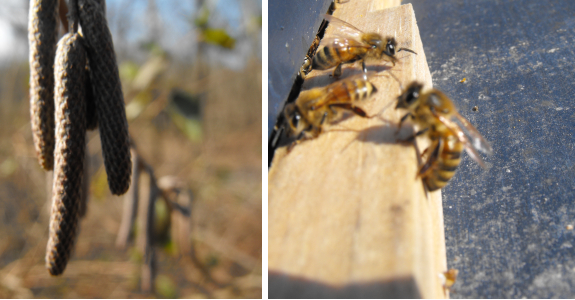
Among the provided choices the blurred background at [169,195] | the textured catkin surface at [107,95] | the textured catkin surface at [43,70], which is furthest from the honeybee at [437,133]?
the blurred background at [169,195]

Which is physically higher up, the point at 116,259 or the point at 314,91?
the point at 314,91

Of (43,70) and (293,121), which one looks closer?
(293,121)

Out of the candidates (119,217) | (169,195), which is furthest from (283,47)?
(119,217)

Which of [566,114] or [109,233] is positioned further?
[109,233]

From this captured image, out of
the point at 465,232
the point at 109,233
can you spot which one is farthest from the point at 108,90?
the point at 109,233

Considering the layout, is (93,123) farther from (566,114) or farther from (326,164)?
(566,114)

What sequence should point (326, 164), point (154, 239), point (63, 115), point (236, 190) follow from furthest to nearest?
point (236, 190) < point (154, 239) < point (63, 115) < point (326, 164)

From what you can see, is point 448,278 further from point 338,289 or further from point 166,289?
point 166,289
